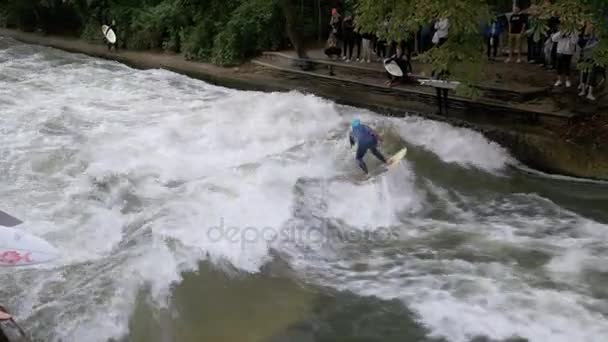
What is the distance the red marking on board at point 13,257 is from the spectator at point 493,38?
12.4 metres

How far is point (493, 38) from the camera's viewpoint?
16.5 m

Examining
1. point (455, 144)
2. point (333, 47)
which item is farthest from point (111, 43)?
point (455, 144)

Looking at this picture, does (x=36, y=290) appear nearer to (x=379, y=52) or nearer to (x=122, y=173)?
(x=122, y=173)

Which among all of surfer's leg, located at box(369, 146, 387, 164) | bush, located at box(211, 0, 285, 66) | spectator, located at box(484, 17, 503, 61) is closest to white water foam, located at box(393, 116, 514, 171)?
surfer's leg, located at box(369, 146, 387, 164)

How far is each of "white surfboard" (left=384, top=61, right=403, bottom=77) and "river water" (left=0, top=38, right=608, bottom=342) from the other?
1.18 meters

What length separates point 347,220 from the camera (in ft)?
36.6

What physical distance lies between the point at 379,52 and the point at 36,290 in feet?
41.3

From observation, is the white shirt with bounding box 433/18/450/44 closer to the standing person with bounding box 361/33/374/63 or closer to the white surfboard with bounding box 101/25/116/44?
the standing person with bounding box 361/33/374/63

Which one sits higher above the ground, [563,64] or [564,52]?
[564,52]

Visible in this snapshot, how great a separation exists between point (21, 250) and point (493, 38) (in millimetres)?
12844

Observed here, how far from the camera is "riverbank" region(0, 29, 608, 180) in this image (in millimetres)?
12453

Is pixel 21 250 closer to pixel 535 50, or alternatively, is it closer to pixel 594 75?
pixel 594 75

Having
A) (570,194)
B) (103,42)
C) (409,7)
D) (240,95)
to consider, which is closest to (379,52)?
(240,95)

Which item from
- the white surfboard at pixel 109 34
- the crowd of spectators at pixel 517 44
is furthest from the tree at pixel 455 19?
the white surfboard at pixel 109 34
